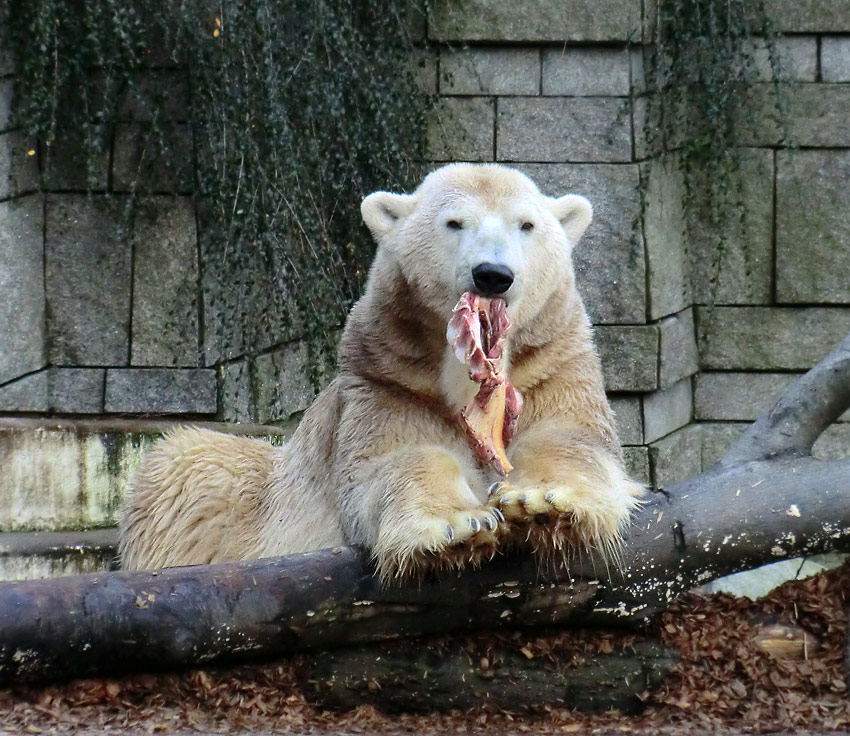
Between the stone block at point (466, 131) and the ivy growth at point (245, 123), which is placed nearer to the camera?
the ivy growth at point (245, 123)

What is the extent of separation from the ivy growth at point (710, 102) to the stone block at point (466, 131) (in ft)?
2.26

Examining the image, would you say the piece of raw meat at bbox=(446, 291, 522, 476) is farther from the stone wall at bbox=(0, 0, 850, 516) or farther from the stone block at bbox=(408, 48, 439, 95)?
the stone block at bbox=(408, 48, 439, 95)

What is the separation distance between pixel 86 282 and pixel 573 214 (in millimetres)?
2269

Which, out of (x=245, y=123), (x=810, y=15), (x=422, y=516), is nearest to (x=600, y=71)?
(x=810, y=15)

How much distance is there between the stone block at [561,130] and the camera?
18.7ft

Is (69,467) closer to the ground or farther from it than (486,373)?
closer to the ground

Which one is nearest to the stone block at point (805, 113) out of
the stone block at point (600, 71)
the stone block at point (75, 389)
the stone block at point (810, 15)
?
the stone block at point (810, 15)

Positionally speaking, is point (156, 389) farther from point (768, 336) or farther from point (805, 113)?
point (805, 113)

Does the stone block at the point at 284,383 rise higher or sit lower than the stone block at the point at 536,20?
lower

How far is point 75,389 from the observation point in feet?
17.7

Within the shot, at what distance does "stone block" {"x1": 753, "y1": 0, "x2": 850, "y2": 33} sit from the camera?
5.84m

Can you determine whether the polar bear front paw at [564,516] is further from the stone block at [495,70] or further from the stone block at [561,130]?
the stone block at [495,70]

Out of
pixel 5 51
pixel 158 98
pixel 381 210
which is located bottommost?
pixel 381 210

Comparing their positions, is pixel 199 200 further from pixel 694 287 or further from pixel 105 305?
pixel 694 287
